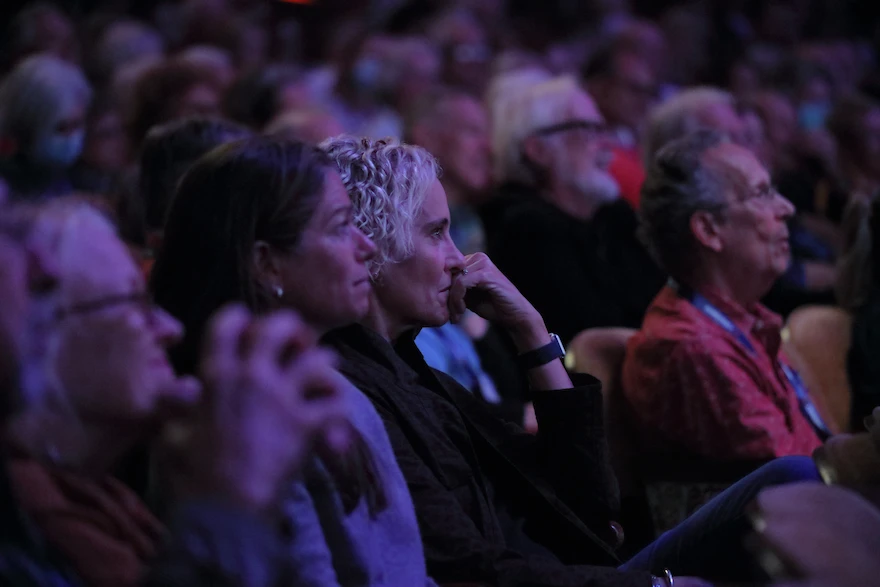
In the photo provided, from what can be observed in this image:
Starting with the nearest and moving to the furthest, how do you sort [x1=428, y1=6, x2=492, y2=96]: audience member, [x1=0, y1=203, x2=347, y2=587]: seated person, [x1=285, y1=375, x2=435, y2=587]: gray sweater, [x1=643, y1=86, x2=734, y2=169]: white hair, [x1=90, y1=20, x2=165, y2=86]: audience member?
[x1=0, y1=203, x2=347, y2=587]: seated person
[x1=285, y1=375, x2=435, y2=587]: gray sweater
[x1=643, y1=86, x2=734, y2=169]: white hair
[x1=90, y1=20, x2=165, y2=86]: audience member
[x1=428, y1=6, x2=492, y2=96]: audience member

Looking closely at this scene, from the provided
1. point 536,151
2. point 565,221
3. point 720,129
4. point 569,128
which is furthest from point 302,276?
point 720,129

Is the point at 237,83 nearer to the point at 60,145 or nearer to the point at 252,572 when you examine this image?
the point at 60,145

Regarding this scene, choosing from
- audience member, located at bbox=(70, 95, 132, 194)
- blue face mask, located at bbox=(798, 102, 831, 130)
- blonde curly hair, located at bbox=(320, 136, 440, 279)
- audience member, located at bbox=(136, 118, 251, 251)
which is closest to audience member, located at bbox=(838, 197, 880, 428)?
blonde curly hair, located at bbox=(320, 136, 440, 279)

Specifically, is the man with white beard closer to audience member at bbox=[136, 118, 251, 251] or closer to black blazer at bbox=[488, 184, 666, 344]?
black blazer at bbox=[488, 184, 666, 344]

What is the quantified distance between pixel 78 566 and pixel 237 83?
11.9 feet

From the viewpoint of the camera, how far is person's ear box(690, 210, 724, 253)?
9.83 ft

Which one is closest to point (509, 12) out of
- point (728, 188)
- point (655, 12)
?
point (655, 12)

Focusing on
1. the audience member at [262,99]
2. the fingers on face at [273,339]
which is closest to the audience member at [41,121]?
the audience member at [262,99]

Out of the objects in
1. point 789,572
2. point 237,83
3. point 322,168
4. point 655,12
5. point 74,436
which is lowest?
point 655,12

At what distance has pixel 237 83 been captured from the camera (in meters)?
4.79

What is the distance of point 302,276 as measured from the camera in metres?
1.84

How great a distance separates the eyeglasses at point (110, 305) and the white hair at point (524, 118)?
2.70 metres

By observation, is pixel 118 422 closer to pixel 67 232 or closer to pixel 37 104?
pixel 67 232

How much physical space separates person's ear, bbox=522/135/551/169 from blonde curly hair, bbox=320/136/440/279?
71.7 inches
